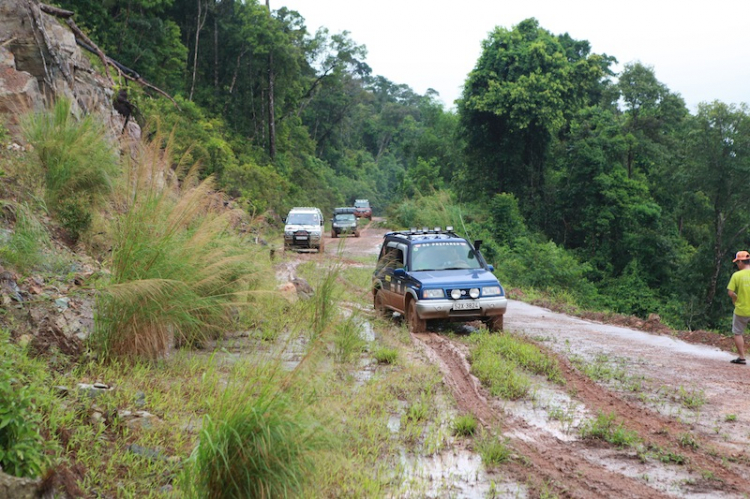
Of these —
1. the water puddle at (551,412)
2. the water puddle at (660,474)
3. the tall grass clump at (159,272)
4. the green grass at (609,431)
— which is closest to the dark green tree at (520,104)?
the water puddle at (551,412)

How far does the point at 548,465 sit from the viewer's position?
19.1 ft

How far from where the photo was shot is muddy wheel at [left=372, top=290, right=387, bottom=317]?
46.6ft

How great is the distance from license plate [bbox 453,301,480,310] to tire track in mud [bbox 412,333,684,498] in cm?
372

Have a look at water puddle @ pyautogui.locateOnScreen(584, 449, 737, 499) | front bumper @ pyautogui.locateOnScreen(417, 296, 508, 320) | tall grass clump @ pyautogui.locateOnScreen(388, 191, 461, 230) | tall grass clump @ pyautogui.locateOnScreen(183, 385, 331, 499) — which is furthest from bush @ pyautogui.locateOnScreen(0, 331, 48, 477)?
tall grass clump @ pyautogui.locateOnScreen(388, 191, 461, 230)

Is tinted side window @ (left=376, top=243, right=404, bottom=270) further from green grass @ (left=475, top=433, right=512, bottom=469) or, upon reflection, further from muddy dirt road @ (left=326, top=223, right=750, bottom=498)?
green grass @ (left=475, top=433, right=512, bottom=469)

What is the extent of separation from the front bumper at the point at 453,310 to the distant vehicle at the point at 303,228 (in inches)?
611

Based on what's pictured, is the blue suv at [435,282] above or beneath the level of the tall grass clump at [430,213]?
beneath

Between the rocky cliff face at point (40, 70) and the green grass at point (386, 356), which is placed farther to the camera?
the rocky cliff face at point (40, 70)

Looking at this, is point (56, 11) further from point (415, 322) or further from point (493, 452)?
point (493, 452)

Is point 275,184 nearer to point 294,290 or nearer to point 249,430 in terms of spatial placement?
point 294,290

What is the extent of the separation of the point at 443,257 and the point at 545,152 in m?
25.2

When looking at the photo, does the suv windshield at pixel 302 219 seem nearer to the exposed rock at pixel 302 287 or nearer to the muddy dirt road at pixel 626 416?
the exposed rock at pixel 302 287

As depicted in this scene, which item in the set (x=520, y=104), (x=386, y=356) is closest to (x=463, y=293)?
(x=386, y=356)

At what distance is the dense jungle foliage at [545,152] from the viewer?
96.8 ft
